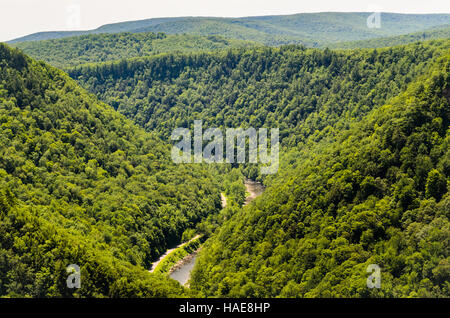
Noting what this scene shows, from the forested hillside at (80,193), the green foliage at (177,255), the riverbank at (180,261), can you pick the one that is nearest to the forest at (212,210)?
the forested hillside at (80,193)

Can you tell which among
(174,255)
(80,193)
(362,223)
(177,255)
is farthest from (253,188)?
(362,223)

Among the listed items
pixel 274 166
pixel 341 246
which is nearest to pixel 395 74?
pixel 274 166

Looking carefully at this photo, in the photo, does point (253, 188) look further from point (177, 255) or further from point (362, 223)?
point (362, 223)

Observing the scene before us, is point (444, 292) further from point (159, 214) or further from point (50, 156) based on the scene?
point (50, 156)

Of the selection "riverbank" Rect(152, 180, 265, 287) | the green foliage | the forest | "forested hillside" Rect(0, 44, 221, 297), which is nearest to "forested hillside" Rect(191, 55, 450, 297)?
the forest

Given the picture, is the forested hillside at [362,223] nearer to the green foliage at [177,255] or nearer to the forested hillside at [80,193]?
the green foliage at [177,255]

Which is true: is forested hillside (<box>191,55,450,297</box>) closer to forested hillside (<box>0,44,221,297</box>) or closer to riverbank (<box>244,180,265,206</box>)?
forested hillside (<box>0,44,221,297</box>)
